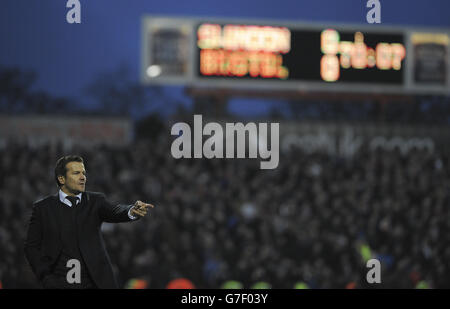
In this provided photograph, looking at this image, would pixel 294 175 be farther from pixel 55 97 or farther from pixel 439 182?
pixel 55 97

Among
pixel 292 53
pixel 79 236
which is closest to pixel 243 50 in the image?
pixel 292 53

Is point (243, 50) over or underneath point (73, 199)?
over

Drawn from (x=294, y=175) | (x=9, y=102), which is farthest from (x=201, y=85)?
(x=9, y=102)

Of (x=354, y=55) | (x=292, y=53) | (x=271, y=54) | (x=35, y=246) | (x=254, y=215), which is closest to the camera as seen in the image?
(x=35, y=246)

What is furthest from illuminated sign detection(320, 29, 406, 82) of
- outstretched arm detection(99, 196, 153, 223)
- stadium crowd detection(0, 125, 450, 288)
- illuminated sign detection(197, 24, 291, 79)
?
outstretched arm detection(99, 196, 153, 223)

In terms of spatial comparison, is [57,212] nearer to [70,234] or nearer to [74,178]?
[70,234]

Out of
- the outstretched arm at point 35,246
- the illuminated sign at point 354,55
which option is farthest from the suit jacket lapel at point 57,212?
the illuminated sign at point 354,55

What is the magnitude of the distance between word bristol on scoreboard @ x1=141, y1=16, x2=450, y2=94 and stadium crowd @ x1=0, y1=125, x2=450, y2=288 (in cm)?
361

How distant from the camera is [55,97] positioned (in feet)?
185

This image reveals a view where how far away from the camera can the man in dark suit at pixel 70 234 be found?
17.5 ft

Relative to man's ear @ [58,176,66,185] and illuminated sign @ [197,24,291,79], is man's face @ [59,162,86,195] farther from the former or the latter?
illuminated sign @ [197,24,291,79]

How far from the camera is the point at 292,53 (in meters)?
22.9

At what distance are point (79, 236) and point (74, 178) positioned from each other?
0.43 meters

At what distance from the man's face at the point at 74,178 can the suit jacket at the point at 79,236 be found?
16 cm
